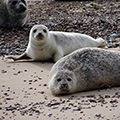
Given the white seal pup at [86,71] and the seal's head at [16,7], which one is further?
the seal's head at [16,7]

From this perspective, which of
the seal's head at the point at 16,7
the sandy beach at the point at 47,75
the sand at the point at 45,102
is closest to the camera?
the sand at the point at 45,102

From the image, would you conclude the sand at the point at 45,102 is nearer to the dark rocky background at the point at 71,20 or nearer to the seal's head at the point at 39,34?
the seal's head at the point at 39,34

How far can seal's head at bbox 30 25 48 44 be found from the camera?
25.2 feet

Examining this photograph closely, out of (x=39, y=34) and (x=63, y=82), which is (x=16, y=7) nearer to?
(x=39, y=34)

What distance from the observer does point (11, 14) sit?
11.3 m

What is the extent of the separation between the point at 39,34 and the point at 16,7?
12.4 ft

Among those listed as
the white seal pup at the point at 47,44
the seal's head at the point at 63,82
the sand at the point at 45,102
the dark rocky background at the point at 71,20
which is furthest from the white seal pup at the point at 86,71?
the dark rocky background at the point at 71,20

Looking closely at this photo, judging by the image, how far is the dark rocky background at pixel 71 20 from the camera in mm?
9391

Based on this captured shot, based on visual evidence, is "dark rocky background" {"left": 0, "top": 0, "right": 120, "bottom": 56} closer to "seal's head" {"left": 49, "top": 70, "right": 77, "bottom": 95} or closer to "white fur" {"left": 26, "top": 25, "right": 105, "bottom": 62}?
"white fur" {"left": 26, "top": 25, "right": 105, "bottom": 62}

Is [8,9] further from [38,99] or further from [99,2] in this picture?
[38,99]

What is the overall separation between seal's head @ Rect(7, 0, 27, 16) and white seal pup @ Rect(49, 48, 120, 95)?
5.76 meters

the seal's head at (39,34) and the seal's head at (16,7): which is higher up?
the seal's head at (16,7)

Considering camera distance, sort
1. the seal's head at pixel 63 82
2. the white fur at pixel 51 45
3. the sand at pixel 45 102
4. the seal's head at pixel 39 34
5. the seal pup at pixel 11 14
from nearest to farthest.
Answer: the sand at pixel 45 102 → the seal's head at pixel 63 82 → the seal's head at pixel 39 34 → the white fur at pixel 51 45 → the seal pup at pixel 11 14

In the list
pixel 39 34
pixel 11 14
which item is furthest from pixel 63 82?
pixel 11 14
